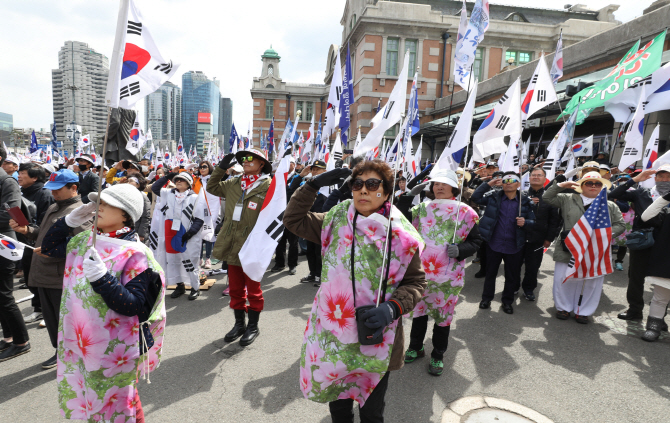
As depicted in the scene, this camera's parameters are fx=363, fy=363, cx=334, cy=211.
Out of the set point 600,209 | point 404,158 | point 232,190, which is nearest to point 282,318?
point 232,190

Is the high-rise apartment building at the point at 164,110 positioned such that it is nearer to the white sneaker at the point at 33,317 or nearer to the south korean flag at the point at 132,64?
the white sneaker at the point at 33,317

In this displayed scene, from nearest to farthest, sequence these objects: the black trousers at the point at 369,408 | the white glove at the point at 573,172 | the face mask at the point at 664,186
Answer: the black trousers at the point at 369,408, the face mask at the point at 664,186, the white glove at the point at 573,172

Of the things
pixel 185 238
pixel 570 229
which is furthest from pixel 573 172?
pixel 185 238

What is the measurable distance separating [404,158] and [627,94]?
436 cm

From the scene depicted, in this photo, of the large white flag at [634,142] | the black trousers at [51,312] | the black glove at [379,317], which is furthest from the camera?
the large white flag at [634,142]

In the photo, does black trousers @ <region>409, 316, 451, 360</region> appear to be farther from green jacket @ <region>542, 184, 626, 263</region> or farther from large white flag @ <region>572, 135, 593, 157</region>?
large white flag @ <region>572, 135, 593, 157</region>

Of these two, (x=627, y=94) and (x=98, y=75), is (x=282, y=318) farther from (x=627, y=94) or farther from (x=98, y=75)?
(x=98, y=75)

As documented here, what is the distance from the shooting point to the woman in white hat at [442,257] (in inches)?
137

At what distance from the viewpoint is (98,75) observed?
5194cm

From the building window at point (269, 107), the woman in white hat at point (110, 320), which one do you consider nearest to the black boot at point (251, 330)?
the woman in white hat at point (110, 320)

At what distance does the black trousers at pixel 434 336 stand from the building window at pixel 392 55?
86.1 ft

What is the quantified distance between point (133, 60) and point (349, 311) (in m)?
1.98

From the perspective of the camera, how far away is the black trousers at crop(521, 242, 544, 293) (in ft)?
17.9

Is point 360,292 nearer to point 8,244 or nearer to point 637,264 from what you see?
point 8,244
